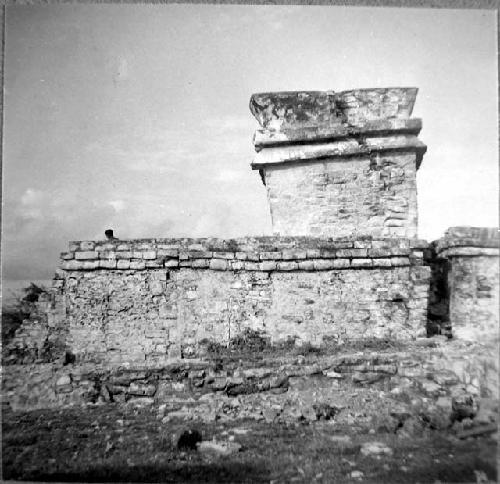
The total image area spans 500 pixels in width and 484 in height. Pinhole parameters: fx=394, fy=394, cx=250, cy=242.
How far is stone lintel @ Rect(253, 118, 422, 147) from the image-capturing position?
6.21 m

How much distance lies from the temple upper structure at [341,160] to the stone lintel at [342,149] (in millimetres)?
15

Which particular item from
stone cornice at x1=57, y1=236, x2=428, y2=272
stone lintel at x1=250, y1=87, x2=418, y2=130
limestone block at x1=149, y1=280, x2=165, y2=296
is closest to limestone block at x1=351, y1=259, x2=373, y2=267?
stone cornice at x1=57, y1=236, x2=428, y2=272

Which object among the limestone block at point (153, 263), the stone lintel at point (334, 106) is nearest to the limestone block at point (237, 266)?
the limestone block at point (153, 263)

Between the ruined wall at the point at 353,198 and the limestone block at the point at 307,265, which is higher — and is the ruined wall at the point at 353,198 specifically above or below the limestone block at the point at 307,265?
above

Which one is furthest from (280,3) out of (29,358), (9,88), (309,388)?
(29,358)

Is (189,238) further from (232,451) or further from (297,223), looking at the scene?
(232,451)

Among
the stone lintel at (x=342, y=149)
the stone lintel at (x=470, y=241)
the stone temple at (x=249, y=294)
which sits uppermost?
the stone lintel at (x=342, y=149)

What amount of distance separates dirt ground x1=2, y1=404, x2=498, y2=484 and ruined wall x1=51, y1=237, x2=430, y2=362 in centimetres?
119

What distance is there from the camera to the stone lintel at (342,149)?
6.18m

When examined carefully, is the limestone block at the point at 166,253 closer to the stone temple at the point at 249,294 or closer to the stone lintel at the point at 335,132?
the stone temple at the point at 249,294

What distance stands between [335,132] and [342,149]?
302 millimetres

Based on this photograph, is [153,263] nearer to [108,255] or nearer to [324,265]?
[108,255]

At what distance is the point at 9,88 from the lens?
4.20 meters

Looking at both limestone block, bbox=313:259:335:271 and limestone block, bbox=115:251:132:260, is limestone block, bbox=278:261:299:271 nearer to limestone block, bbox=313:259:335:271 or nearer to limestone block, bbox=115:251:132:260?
limestone block, bbox=313:259:335:271
